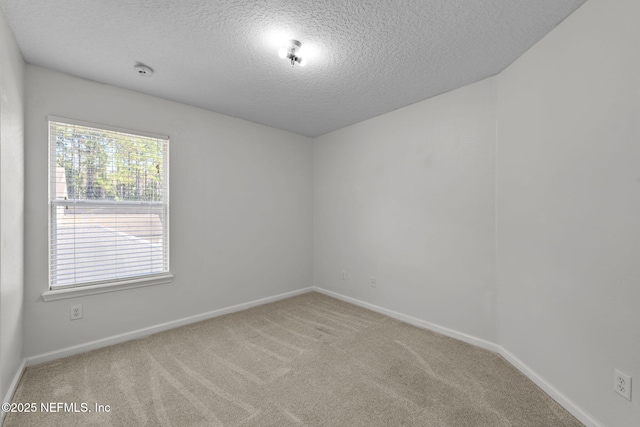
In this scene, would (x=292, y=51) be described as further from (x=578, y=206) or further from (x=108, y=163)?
(x=578, y=206)

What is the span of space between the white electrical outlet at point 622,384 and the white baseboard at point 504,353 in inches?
10.8

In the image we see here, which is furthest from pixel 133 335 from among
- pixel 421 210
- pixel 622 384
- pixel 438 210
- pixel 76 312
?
pixel 622 384

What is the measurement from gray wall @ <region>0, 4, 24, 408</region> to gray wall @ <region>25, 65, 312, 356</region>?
14cm

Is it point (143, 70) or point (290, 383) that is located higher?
point (143, 70)

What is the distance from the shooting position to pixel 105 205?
2479 mm

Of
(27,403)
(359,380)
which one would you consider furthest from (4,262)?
(359,380)

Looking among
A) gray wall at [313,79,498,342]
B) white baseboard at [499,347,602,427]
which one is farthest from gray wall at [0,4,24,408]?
white baseboard at [499,347,602,427]

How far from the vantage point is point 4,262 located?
1619mm

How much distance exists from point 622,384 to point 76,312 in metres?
3.87

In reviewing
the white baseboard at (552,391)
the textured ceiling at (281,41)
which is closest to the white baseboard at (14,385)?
the textured ceiling at (281,41)

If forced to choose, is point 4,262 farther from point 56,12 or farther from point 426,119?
point 426,119

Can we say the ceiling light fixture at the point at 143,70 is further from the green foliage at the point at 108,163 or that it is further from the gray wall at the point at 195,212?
the green foliage at the point at 108,163

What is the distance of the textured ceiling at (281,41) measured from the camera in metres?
1.60

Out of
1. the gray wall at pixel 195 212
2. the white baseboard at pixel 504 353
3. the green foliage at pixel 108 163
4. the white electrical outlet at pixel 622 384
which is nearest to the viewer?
the white electrical outlet at pixel 622 384
